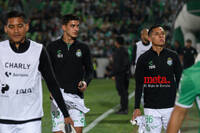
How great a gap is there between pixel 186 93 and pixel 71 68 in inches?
143

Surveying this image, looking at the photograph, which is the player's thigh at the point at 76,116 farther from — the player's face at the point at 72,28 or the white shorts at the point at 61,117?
the player's face at the point at 72,28

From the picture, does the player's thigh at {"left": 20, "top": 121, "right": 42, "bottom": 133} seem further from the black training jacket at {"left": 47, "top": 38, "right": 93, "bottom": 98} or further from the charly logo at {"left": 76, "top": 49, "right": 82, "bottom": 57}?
the charly logo at {"left": 76, "top": 49, "right": 82, "bottom": 57}

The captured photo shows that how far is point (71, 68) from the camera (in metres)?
6.20

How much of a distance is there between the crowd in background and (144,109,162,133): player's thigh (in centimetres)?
2187

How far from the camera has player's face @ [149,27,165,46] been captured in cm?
609

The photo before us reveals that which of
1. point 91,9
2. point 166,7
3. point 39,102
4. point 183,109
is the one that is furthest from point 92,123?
point 166,7

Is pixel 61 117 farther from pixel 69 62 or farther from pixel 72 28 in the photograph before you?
pixel 72 28

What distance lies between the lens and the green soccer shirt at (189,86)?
2621mm

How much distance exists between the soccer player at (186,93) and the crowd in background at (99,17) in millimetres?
25074

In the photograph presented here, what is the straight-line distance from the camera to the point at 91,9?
34.0 metres

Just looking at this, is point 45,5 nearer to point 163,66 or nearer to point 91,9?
point 91,9

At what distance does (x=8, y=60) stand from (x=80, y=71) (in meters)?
2.12

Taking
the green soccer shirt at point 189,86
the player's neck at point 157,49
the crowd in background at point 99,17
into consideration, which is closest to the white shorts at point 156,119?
the player's neck at point 157,49

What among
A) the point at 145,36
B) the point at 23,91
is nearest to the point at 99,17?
the point at 145,36
